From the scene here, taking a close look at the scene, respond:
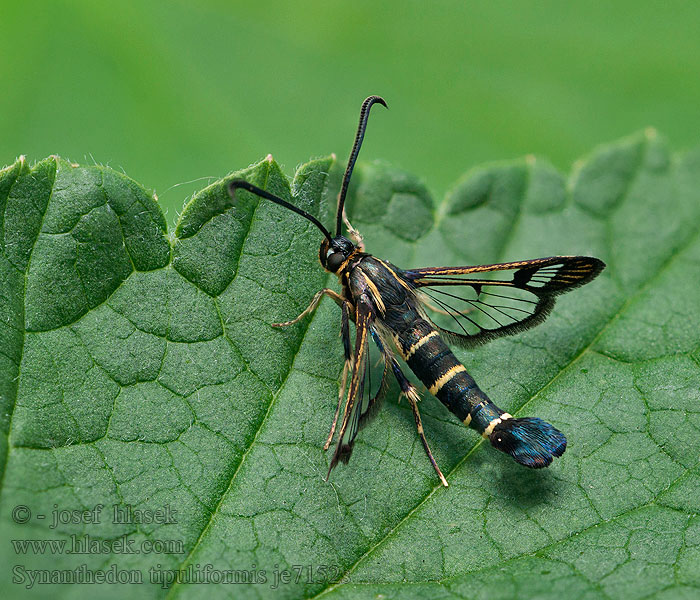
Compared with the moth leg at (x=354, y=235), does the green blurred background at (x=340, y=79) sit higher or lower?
higher

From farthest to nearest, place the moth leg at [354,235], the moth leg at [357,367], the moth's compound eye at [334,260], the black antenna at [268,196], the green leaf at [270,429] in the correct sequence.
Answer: the moth leg at [354,235] < the moth's compound eye at [334,260] < the black antenna at [268,196] < the moth leg at [357,367] < the green leaf at [270,429]

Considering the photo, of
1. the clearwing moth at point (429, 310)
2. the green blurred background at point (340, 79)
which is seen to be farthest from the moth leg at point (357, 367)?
the green blurred background at point (340, 79)

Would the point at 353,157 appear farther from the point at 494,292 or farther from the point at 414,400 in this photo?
the point at 414,400

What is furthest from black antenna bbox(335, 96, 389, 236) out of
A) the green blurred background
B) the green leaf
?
the green blurred background

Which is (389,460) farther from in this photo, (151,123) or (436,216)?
(151,123)

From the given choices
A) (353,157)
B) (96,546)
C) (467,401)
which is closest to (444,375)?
(467,401)

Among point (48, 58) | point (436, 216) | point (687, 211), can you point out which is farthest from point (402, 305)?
point (48, 58)

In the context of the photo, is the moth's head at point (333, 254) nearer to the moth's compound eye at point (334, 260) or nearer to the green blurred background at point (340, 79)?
the moth's compound eye at point (334, 260)
